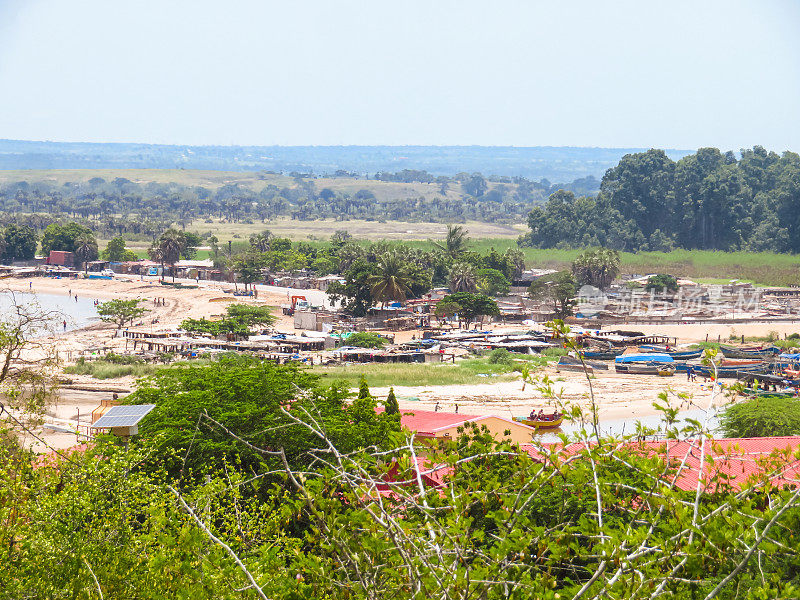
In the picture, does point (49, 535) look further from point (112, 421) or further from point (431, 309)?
point (431, 309)

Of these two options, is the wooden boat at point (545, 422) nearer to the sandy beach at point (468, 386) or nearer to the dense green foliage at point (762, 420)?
A: the sandy beach at point (468, 386)

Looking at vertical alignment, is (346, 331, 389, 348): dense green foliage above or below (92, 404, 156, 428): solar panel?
below

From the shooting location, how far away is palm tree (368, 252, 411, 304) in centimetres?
6506

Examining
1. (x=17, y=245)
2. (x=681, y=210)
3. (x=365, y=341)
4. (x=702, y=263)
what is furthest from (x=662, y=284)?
(x=17, y=245)

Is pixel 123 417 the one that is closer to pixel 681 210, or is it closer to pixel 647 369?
pixel 647 369

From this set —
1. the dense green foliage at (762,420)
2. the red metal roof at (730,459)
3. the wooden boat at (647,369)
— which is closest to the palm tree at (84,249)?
the wooden boat at (647,369)

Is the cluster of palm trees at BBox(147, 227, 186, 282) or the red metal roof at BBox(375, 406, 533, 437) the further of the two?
the cluster of palm trees at BBox(147, 227, 186, 282)

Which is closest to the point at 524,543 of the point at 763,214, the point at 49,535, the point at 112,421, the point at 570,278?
the point at 49,535

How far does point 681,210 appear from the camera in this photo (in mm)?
136125

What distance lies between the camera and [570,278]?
253 ft

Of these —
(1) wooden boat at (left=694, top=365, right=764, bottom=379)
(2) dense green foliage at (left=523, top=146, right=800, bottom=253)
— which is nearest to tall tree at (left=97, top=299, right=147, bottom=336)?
(1) wooden boat at (left=694, top=365, right=764, bottom=379)

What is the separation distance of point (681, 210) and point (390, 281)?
83.1 meters

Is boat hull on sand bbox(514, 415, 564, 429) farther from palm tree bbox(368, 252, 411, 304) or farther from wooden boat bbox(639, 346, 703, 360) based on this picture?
palm tree bbox(368, 252, 411, 304)

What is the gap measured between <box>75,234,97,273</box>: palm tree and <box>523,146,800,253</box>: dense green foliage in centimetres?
6187
